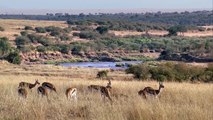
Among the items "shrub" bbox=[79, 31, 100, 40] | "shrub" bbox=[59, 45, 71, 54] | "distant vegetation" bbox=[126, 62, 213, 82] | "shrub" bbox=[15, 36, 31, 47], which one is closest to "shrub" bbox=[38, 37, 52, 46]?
"shrub" bbox=[15, 36, 31, 47]

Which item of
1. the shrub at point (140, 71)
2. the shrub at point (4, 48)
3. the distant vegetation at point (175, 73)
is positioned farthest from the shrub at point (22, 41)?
the distant vegetation at point (175, 73)

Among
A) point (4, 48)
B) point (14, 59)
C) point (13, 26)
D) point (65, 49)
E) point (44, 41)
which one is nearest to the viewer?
point (14, 59)

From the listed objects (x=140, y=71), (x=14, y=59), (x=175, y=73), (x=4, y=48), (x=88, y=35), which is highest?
(x=175, y=73)

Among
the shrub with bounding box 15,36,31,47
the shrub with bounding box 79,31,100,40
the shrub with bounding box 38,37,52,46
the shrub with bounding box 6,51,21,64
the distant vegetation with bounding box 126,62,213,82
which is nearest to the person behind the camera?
the distant vegetation with bounding box 126,62,213,82

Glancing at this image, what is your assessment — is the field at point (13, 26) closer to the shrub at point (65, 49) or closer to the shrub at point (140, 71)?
the shrub at point (65, 49)

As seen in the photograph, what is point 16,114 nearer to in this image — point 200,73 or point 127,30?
point 200,73

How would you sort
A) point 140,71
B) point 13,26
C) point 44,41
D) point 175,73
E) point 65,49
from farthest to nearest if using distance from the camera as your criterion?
point 13,26 < point 44,41 < point 65,49 < point 140,71 < point 175,73

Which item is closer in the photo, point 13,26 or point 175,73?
point 175,73

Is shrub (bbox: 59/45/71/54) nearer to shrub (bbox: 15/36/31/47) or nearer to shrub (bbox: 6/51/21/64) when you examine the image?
shrub (bbox: 15/36/31/47)

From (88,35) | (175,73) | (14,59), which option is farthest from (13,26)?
(175,73)

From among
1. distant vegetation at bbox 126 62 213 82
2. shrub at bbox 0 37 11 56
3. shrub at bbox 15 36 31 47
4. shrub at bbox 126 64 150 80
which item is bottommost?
shrub at bbox 15 36 31 47

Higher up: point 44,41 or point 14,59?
point 14,59

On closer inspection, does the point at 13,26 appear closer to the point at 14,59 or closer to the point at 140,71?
the point at 14,59

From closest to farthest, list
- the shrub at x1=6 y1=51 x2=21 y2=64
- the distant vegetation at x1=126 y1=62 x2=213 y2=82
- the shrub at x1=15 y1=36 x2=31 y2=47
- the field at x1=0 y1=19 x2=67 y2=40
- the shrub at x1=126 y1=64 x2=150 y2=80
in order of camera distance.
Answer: the distant vegetation at x1=126 y1=62 x2=213 y2=82 < the shrub at x1=126 y1=64 x2=150 y2=80 < the shrub at x1=6 y1=51 x2=21 y2=64 < the shrub at x1=15 y1=36 x2=31 y2=47 < the field at x1=0 y1=19 x2=67 y2=40
